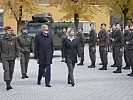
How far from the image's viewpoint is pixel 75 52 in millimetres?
13602

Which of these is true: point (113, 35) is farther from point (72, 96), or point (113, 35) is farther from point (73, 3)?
point (73, 3)

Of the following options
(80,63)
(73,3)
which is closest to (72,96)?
(80,63)

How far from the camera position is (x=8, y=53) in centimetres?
1284

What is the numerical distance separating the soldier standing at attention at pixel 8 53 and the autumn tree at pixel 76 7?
2685 centimetres

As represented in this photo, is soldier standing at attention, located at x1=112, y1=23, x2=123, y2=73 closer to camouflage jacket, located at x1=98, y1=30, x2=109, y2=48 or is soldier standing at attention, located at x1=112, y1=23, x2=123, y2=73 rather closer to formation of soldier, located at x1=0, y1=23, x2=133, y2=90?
formation of soldier, located at x1=0, y1=23, x2=133, y2=90

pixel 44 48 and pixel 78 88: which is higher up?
pixel 44 48

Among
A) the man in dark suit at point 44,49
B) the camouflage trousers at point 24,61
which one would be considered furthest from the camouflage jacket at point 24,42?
the man in dark suit at point 44,49

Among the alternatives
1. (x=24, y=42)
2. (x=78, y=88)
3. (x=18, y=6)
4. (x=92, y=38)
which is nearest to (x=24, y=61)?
(x=24, y=42)

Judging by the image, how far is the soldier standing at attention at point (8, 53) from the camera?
12734mm

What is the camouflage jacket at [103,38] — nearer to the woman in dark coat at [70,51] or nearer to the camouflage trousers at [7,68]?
the woman in dark coat at [70,51]

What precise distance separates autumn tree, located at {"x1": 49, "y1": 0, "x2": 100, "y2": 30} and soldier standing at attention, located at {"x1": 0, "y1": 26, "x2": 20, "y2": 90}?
88.1ft

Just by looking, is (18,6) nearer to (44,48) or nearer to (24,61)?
(24,61)

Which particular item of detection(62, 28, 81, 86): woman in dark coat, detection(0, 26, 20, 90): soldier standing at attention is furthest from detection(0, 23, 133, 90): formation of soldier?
detection(62, 28, 81, 86): woman in dark coat

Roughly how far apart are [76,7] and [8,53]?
2739cm
